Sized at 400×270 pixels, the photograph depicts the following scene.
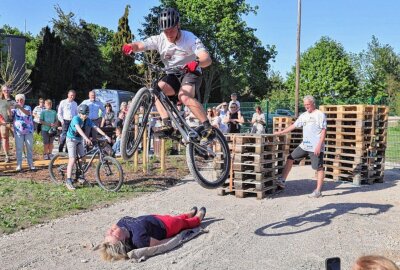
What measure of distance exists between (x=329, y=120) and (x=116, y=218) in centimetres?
693

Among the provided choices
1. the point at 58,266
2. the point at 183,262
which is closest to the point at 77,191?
the point at 58,266

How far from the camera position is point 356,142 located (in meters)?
11.5

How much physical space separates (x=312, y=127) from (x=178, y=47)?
5292 millimetres

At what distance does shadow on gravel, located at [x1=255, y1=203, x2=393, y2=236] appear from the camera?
7.45m

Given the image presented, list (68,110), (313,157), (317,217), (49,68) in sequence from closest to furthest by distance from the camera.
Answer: (317,217) < (313,157) < (68,110) < (49,68)

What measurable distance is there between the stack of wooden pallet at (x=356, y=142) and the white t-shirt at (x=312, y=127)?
86.3 inches

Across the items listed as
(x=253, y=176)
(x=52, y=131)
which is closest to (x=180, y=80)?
(x=253, y=176)

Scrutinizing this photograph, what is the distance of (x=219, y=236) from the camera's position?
23.4ft

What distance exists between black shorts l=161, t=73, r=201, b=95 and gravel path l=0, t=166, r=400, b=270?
2.48 meters

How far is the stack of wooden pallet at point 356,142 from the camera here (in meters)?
11.4

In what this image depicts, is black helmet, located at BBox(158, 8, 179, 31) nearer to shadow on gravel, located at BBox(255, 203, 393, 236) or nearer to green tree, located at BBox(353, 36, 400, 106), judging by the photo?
A: shadow on gravel, located at BBox(255, 203, 393, 236)

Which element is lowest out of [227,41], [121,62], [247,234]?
[247,234]

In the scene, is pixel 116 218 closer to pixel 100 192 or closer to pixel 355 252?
pixel 100 192

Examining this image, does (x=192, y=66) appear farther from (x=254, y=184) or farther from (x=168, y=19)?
(x=254, y=184)
